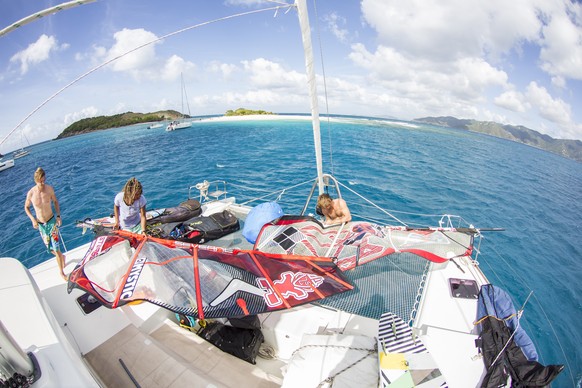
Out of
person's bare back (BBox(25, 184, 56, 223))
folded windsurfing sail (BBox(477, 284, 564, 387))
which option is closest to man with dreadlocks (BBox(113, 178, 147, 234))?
person's bare back (BBox(25, 184, 56, 223))

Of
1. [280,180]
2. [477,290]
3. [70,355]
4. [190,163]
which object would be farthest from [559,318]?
[190,163]

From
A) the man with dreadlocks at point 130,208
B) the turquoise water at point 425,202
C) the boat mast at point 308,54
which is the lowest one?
the turquoise water at point 425,202

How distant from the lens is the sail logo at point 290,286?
319cm

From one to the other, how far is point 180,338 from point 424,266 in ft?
15.3

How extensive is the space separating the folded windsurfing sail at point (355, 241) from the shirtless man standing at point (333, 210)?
48 centimetres

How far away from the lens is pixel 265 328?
368 centimetres

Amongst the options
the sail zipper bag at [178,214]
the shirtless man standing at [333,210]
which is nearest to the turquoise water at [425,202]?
the shirtless man standing at [333,210]

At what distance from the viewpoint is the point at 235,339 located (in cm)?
351

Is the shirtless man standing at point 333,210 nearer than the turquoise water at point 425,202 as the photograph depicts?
Yes

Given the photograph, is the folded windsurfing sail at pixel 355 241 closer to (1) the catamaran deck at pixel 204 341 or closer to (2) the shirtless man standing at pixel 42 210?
(1) the catamaran deck at pixel 204 341

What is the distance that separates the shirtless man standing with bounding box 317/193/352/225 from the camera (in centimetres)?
570

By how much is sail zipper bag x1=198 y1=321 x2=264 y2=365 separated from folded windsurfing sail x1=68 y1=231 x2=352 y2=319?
0.87 metres

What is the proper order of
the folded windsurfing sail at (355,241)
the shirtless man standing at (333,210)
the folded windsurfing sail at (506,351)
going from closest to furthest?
the folded windsurfing sail at (506,351), the folded windsurfing sail at (355,241), the shirtless man standing at (333,210)

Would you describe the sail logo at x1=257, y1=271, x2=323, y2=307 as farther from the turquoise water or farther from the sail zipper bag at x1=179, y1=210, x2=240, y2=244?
the turquoise water
